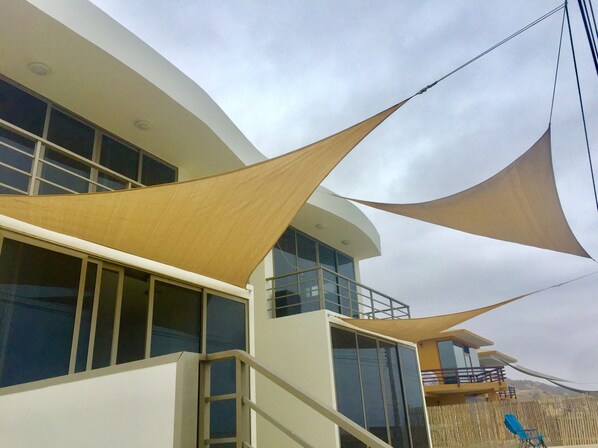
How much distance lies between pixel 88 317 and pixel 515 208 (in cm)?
531

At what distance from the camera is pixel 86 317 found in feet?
17.0

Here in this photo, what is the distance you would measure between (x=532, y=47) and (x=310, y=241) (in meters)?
6.56

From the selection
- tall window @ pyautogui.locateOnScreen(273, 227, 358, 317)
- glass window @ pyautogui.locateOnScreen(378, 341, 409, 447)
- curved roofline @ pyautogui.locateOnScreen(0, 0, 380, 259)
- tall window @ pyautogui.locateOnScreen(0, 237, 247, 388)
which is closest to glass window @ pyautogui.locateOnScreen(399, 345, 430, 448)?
glass window @ pyautogui.locateOnScreen(378, 341, 409, 447)

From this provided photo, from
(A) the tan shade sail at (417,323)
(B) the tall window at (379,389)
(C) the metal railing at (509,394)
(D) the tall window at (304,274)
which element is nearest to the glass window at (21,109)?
(D) the tall window at (304,274)

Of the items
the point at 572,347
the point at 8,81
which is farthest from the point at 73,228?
the point at 572,347

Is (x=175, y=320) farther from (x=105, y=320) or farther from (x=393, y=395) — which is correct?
(x=393, y=395)

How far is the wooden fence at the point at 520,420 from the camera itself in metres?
14.0

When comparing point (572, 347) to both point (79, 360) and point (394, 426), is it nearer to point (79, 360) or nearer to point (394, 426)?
point (394, 426)

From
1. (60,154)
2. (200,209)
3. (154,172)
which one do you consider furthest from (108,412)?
(154,172)

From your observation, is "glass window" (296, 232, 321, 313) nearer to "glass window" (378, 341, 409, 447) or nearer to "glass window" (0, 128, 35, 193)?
"glass window" (378, 341, 409, 447)

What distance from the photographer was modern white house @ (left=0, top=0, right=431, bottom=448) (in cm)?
247

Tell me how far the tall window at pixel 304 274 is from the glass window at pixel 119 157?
3741 millimetres

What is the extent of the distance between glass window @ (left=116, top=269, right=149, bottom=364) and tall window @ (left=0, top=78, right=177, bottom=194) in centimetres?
124

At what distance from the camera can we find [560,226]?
680 centimetres
